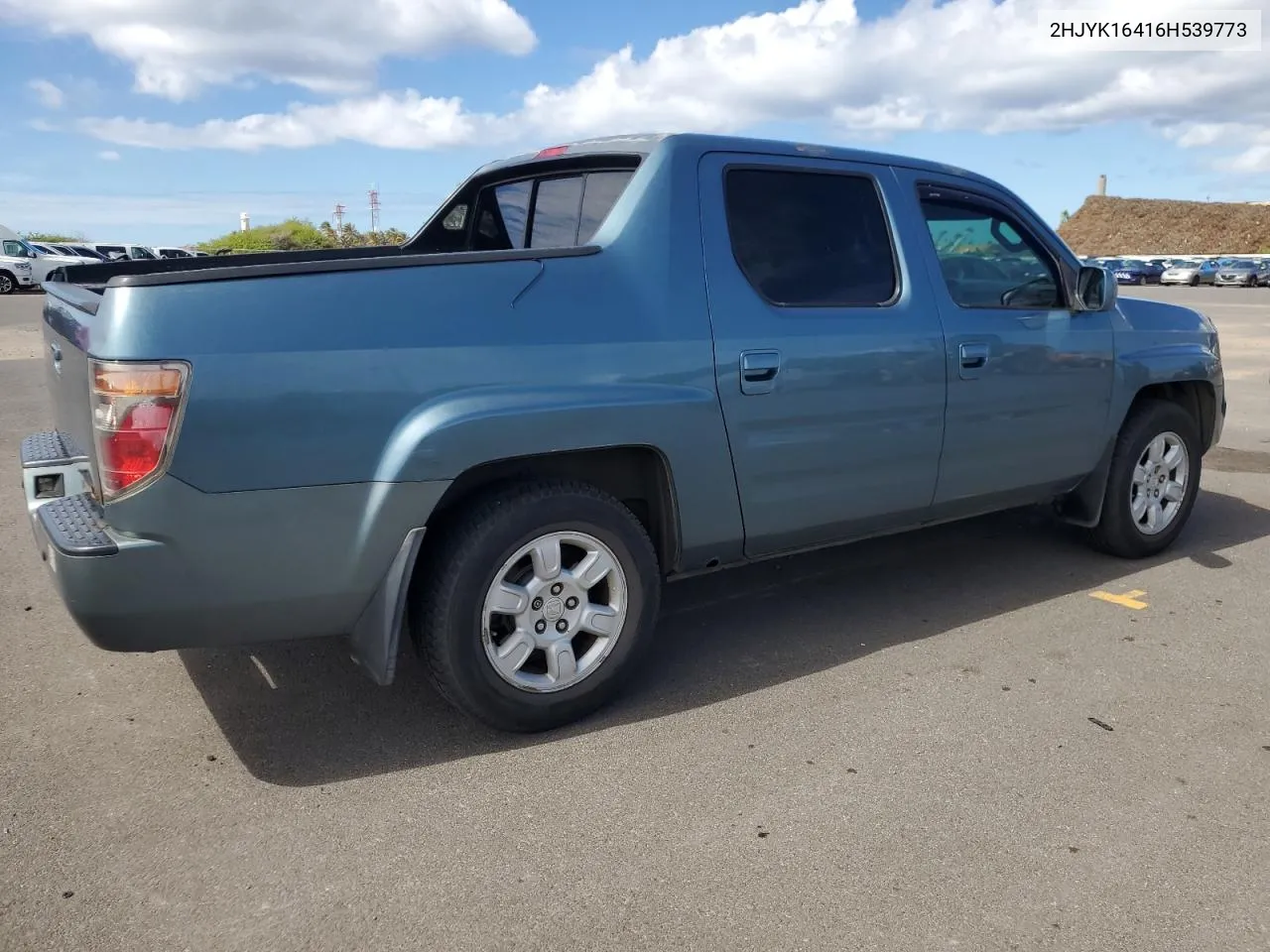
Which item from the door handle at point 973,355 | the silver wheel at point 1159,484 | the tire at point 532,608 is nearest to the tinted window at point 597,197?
the tire at point 532,608

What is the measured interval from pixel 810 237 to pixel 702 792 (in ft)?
6.75

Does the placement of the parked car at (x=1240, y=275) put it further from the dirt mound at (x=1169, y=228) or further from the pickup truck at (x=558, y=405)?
the pickup truck at (x=558, y=405)

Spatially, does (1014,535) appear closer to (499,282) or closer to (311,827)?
(499,282)

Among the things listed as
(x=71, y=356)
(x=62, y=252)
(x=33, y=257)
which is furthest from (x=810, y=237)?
(x=62, y=252)

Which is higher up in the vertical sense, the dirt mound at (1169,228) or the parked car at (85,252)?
the dirt mound at (1169,228)

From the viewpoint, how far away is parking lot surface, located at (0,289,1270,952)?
247cm

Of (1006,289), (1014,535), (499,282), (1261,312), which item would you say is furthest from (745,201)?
(1261,312)

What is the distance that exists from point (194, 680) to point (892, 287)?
296 cm

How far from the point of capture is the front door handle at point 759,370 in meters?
3.56

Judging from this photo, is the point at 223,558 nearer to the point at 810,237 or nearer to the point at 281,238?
the point at 810,237

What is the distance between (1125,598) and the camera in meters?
4.71

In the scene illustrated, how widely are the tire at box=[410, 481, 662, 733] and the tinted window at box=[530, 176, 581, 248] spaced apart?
1255 mm

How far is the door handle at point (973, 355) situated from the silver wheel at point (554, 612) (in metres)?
1.74

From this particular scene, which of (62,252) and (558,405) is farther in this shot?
(62,252)
